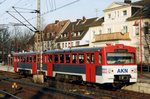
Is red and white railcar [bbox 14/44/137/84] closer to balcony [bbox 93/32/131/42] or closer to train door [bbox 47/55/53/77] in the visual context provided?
train door [bbox 47/55/53/77]

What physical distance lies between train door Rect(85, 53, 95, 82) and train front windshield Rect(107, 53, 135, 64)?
51.4 inches

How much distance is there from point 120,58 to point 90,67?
6.52 feet

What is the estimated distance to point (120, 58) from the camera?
2280 centimetres

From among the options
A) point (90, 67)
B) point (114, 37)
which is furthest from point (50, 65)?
point (114, 37)

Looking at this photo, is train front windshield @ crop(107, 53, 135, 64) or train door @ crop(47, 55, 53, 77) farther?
train door @ crop(47, 55, 53, 77)

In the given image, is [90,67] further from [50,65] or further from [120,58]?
[50,65]

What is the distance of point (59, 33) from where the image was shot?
91.9m

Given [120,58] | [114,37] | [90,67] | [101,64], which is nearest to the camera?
[101,64]

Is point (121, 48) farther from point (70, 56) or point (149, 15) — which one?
point (149, 15)

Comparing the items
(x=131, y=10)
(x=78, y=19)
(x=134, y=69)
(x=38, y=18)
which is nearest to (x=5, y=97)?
(x=134, y=69)

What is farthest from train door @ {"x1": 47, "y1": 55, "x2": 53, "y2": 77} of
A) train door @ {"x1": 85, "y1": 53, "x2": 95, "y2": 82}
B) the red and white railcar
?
train door @ {"x1": 85, "y1": 53, "x2": 95, "y2": 82}

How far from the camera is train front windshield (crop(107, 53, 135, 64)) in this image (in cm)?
2236

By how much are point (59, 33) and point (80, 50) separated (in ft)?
220

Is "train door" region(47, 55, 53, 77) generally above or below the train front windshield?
below
